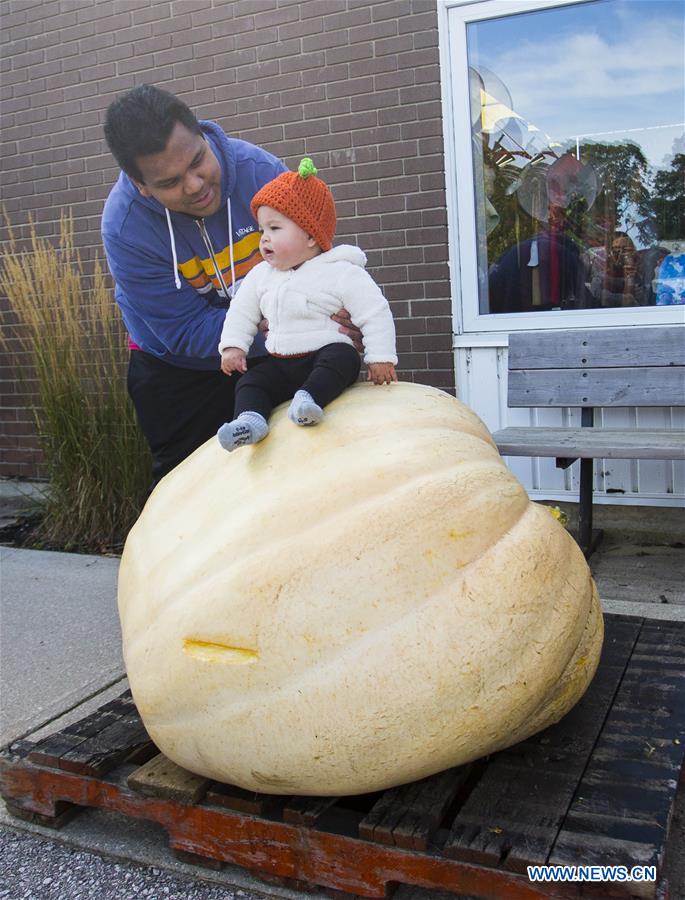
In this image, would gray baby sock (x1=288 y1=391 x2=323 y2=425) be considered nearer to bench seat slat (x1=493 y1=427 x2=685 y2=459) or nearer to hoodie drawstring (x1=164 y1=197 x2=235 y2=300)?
hoodie drawstring (x1=164 y1=197 x2=235 y2=300)

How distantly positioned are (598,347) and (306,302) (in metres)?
2.86

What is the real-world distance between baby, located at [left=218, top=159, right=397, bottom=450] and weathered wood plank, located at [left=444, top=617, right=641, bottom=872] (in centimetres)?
115

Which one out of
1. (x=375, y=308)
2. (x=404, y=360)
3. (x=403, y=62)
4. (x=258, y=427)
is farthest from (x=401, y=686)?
(x=403, y=62)

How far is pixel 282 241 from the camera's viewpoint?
273 cm

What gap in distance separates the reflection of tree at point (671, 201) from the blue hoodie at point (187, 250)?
2.72 metres

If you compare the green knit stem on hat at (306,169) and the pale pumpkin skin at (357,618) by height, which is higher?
the green knit stem on hat at (306,169)

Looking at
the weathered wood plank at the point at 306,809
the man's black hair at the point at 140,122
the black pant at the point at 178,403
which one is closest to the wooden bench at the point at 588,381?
the black pant at the point at 178,403

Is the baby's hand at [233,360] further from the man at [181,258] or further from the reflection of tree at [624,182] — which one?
the reflection of tree at [624,182]

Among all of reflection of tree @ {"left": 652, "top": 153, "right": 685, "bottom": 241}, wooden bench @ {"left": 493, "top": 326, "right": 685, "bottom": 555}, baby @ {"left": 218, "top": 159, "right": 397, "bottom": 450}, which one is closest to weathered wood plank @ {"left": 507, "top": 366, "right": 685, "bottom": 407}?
wooden bench @ {"left": 493, "top": 326, "right": 685, "bottom": 555}

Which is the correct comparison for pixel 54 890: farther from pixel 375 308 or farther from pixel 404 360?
pixel 404 360

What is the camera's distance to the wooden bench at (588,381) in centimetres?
472

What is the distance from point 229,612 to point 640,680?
4.88ft

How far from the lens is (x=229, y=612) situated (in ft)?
7.20

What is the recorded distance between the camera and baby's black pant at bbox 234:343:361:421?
8.61ft
